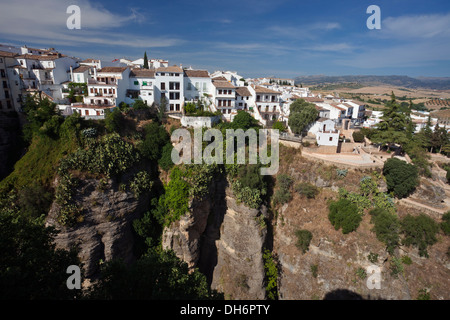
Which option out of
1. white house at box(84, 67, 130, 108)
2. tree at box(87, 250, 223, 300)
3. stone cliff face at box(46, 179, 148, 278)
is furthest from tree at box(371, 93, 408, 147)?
white house at box(84, 67, 130, 108)

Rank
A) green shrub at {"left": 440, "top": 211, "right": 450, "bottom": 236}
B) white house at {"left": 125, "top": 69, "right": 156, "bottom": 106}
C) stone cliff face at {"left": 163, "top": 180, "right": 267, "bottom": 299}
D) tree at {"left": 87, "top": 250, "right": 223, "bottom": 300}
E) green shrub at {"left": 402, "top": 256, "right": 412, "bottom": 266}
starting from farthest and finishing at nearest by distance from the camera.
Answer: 1. white house at {"left": 125, "top": 69, "right": 156, "bottom": 106}
2. stone cliff face at {"left": 163, "top": 180, "right": 267, "bottom": 299}
3. green shrub at {"left": 440, "top": 211, "right": 450, "bottom": 236}
4. green shrub at {"left": 402, "top": 256, "right": 412, "bottom": 266}
5. tree at {"left": 87, "top": 250, "right": 223, "bottom": 300}

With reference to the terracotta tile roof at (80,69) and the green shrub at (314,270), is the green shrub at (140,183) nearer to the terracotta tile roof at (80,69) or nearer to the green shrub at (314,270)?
the green shrub at (314,270)

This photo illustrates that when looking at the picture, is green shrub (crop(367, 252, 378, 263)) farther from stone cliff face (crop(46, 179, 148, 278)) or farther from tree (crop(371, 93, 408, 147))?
stone cliff face (crop(46, 179, 148, 278))

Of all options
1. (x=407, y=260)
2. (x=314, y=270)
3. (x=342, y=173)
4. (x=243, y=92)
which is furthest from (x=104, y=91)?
(x=407, y=260)

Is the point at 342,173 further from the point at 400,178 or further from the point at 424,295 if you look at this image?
the point at 424,295
